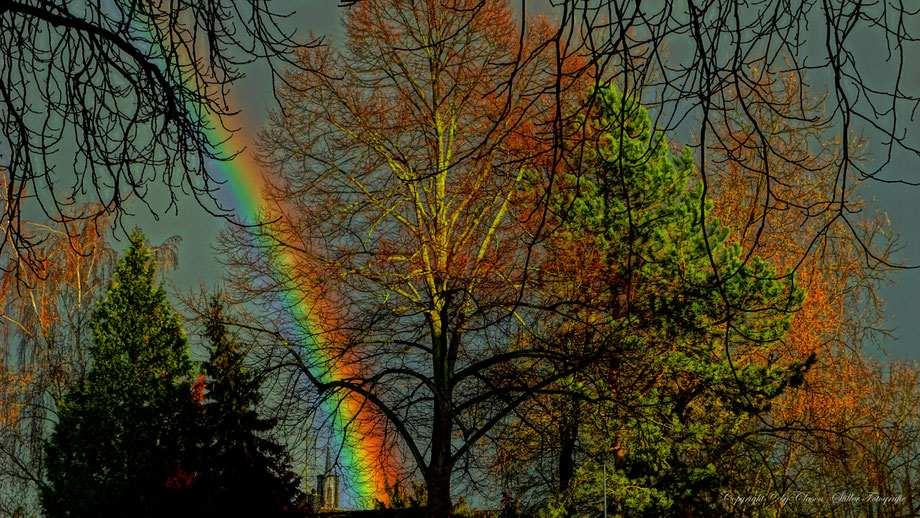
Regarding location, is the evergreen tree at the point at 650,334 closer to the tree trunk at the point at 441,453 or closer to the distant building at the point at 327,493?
the tree trunk at the point at 441,453

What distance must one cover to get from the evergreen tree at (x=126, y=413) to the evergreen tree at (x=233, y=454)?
1.90 feet

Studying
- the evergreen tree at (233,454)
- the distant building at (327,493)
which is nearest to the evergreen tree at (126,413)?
the evergreen tree at (233,454)

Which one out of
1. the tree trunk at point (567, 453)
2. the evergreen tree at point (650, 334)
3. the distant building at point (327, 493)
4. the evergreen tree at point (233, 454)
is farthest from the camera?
the distant building at point (327, 493)

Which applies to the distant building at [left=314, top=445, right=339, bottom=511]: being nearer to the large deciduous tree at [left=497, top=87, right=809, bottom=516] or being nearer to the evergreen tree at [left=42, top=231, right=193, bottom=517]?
the evergreen tree at [left=42, top=231, right=193, bottom=517]

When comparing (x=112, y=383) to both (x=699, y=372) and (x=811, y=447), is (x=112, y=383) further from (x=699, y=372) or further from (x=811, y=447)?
(x=811, y=447)

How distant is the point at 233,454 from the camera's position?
1380 centimetres

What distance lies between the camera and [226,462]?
13711mm

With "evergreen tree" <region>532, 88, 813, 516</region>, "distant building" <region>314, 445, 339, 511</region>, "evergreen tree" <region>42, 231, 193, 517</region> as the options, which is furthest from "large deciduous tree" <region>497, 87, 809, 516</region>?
"distant building" <region>314, 445, 339, 511</region>

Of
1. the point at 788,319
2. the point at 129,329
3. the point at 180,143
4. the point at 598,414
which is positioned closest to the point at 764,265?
the point at 788,319

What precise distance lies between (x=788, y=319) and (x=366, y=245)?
18.8 feet

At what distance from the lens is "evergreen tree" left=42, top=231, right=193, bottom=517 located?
45.1ft

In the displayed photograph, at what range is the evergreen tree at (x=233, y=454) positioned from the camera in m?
13.5

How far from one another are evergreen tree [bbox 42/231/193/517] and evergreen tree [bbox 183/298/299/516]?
578 mm

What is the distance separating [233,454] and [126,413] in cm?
211
